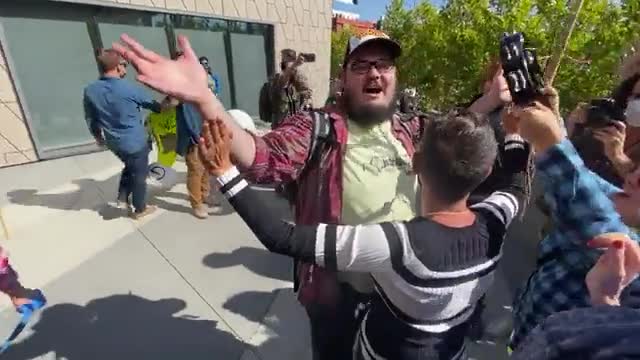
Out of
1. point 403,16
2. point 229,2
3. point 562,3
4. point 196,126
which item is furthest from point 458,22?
point 196,126

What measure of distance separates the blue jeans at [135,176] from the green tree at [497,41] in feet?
13.5

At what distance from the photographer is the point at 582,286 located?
4.22ft

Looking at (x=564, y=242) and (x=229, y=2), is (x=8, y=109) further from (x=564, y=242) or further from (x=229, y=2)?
(x=564, y=242)

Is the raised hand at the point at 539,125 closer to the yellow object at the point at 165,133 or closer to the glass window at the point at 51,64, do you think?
the yellow object at the point at 165,133

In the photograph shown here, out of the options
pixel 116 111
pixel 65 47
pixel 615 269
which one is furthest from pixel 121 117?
pixel 615 269

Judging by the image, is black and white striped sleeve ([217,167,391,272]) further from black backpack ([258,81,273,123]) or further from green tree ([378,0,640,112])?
green tree ([378,0,640,112])

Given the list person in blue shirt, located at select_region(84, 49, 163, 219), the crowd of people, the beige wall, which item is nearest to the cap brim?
the crowd of people

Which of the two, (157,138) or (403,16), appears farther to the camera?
(403,16)

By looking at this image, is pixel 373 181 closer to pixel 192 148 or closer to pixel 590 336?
pixel 590 336

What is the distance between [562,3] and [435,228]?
7523 millimetres

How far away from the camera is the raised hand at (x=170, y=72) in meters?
1.17

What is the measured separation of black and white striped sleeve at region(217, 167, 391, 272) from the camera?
3.49ft

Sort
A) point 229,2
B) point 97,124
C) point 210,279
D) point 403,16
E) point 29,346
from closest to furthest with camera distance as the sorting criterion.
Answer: point 29,346 < point 210,279 < point 97,124 < point 229,2 < point 403,16

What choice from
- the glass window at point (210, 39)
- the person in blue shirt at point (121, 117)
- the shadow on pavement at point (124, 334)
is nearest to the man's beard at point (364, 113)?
the shadow on pavement at point (124, 334)
